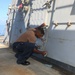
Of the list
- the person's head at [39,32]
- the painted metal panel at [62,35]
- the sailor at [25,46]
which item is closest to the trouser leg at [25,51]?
the sailor at [25,46]

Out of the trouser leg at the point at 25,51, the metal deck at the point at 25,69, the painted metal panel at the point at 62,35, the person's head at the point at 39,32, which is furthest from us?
the person's head at the point at 39,32

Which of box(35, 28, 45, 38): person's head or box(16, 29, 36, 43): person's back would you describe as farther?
box(35, 28, 45, 38): person's head

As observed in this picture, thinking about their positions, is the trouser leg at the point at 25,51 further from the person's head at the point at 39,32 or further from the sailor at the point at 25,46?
the person's head at the point at 39,32

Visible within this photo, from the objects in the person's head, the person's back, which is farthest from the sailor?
the person's head

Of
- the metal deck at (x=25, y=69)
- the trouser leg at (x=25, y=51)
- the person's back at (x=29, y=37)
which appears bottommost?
the metal deck at (x=25, y=69)

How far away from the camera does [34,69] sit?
5309 mm

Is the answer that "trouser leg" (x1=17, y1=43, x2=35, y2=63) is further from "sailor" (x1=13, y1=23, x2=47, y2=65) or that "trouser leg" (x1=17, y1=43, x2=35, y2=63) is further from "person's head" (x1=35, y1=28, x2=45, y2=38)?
"person's head" (x1=35, y1=28, x2=45, y2=38)

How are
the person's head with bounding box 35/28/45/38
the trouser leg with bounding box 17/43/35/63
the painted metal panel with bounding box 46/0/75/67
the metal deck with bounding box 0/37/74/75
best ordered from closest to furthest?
the metal deck with bounding box 0/37/74/75 < the painted metal panel with bounding box 46/0/75/67 < the trouser leg with bounding box 17/43/35/63 < the person's head with bounding box 35/28/45/38

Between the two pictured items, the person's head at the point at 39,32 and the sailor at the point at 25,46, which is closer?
the sailor at the point at 25,46

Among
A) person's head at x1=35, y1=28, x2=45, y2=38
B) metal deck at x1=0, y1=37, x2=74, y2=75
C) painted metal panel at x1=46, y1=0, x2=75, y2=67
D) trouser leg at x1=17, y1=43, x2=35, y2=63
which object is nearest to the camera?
metal deck at x1=0, y1=37, x2=74, y2=75

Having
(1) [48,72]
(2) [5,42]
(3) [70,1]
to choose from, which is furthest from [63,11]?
(2) [5,42]

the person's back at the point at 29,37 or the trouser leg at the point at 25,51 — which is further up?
the person's back at the point at 29,37

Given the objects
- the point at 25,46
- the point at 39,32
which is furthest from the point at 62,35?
the point at 25,46

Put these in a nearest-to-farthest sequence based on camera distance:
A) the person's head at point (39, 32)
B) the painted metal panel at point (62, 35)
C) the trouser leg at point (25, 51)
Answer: the painted metal panel at point (62, 35), the trouser leg at point (25, 51), the person's head at point (39, 32)
